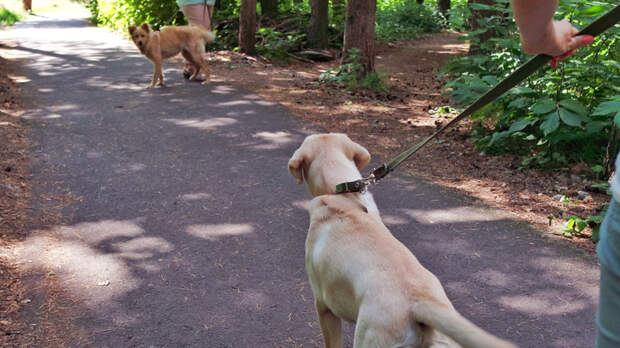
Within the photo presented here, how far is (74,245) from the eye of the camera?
4.57m

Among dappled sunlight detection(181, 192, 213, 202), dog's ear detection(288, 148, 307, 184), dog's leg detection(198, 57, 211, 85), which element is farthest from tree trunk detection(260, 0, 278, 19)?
dog's ear detection(288, 148, 307, 184)

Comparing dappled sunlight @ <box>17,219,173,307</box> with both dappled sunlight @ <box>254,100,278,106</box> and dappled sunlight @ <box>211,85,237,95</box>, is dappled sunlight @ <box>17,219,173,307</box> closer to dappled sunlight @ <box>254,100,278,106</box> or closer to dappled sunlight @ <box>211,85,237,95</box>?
dappled sunlight @ <box>254,100,278,106</box>

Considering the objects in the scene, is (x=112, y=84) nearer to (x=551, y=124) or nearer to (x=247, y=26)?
(x=247, y=26)

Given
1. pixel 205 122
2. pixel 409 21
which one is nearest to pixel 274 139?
pixel 205 122

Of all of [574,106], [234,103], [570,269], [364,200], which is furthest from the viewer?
[234,103]

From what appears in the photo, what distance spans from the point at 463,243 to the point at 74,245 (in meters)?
3.49

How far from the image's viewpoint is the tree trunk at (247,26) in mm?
13219

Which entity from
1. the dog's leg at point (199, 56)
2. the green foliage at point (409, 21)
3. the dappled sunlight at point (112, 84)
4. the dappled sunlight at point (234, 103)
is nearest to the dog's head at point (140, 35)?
the dappled sunlight at point (112, 84)

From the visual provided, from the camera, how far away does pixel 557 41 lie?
1.87 meters

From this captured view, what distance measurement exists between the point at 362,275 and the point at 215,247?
251 cm

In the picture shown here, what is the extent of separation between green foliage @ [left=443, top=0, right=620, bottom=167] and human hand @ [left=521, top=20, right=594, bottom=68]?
3291 mm

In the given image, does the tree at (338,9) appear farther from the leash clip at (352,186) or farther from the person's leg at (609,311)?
the person's leg at (609,311)

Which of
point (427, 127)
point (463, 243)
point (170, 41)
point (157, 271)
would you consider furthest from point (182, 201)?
point (170, 41)

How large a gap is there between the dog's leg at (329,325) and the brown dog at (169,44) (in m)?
8.78
